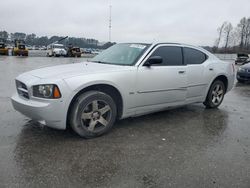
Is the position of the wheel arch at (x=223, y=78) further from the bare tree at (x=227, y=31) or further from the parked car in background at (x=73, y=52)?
the bare tree at (x=227, y=31)

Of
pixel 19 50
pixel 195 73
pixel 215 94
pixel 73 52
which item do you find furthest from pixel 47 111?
pixel 73 52

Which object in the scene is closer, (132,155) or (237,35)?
(132,155)

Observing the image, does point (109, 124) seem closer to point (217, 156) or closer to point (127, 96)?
point (127, 96)

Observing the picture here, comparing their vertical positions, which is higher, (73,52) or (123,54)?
(73,52)

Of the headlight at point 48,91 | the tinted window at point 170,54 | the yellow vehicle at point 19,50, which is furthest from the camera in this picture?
the yellow vehicle at point 19,50

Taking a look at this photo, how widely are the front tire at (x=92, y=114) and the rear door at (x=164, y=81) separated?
58cm

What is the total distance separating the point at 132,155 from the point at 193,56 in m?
2.92

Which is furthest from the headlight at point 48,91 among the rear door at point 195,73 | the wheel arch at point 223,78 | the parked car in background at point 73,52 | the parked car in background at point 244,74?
the parked car in background at point 73,52

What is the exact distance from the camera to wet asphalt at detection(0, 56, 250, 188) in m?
2.63

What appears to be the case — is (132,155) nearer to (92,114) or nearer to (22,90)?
(92,114)

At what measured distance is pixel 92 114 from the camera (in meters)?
3.71

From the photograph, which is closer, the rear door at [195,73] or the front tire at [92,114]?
the front tire at [92,114]

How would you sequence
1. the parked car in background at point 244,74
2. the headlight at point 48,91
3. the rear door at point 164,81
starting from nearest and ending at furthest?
the headlight at point 48,91 < the rear door at point 164,81 < the parked car in background at point 244,74

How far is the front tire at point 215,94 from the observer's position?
5570 millimetres
